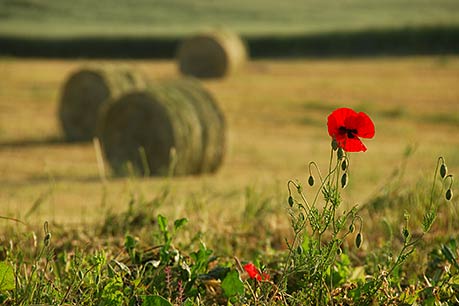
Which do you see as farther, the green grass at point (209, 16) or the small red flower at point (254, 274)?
the green grass at point (209, 16)

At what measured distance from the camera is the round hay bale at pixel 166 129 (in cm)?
1246

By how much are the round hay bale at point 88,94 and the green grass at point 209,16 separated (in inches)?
744

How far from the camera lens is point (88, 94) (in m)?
16.9

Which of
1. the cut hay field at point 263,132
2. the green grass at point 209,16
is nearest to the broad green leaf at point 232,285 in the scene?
the cut hay field at point 263,132

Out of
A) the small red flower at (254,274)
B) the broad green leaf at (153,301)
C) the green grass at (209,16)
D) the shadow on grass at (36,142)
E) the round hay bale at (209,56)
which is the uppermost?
the green grass at (209,16)

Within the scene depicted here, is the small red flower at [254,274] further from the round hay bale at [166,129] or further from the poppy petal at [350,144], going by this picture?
the round hay bale at [166,129]

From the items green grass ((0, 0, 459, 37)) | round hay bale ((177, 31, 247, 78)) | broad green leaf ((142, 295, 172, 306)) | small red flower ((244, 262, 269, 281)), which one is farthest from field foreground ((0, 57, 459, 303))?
green grass ((0, 0, 459, 37))

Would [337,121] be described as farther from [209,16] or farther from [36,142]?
[209,16]

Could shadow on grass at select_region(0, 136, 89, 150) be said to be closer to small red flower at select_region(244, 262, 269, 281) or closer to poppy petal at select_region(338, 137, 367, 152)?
small red flower at select_region(244, 262, 269, 281)


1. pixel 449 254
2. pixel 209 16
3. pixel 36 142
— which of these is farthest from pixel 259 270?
pixel 209 16

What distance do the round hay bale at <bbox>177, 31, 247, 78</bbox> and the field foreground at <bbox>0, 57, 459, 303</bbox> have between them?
67cm

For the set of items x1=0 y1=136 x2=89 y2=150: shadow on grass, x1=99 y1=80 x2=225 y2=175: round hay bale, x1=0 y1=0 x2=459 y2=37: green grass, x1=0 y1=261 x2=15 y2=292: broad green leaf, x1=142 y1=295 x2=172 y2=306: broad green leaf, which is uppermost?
x1=0 y1=0 x2=459 y2=37: green grass

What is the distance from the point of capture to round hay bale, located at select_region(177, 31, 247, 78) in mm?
25906

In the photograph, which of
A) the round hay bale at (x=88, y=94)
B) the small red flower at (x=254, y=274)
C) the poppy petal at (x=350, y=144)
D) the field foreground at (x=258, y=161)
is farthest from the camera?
the round hay bale at (x=88, y=94)
